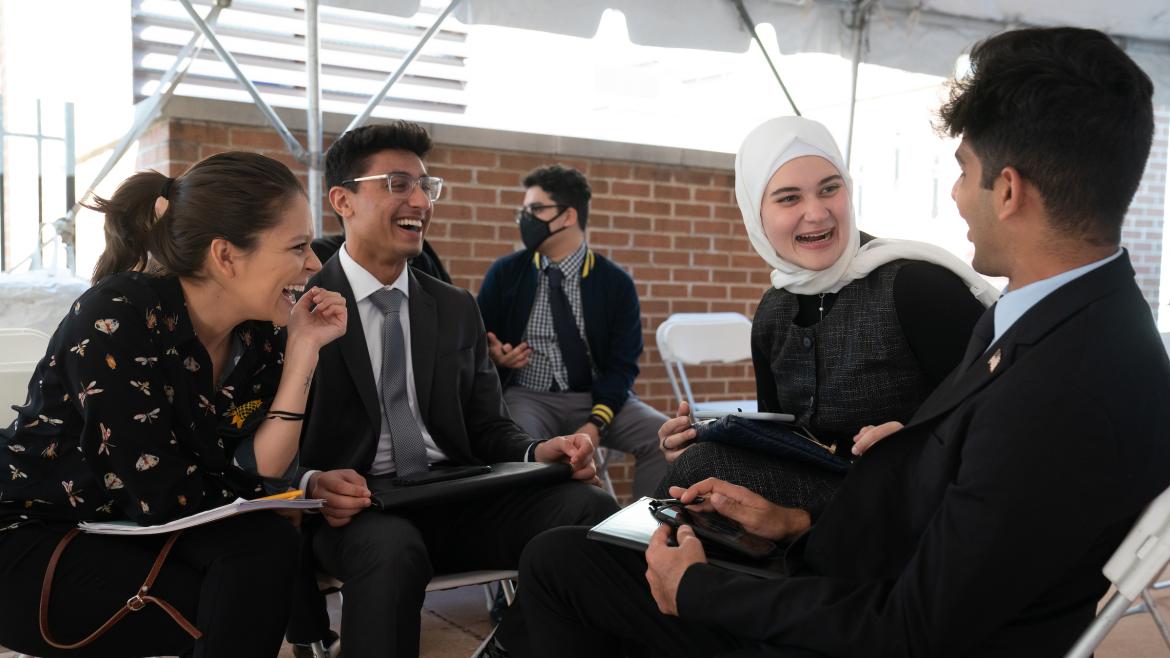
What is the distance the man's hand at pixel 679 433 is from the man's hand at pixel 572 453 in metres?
0.43

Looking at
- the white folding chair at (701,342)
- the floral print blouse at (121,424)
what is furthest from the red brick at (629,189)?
Answer: the floral print blouse at (121,424)

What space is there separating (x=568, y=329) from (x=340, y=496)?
1789 millimetres

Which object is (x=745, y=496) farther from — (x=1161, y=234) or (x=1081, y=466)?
(x=1161, y=234)

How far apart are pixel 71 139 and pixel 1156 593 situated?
16.3 feet

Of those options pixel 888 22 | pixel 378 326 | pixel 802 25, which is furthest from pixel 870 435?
pixel 888 22

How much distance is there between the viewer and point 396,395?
104 inches

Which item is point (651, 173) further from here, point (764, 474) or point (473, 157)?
point (764, 474)

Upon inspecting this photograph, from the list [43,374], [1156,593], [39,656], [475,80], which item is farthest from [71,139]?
[1156,593]

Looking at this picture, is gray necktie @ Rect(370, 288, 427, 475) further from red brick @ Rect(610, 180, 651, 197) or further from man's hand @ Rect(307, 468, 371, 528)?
red brick @ Rect(610, 180, 651, 197)

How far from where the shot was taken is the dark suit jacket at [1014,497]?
45.0 inches

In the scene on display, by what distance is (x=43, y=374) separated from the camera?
1.85 metres

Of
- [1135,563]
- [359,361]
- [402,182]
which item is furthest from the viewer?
[402,182]

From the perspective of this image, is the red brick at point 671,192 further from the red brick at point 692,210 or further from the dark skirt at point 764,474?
the dark skirt at point 764,474

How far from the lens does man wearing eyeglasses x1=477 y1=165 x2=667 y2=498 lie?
3.83 metres
